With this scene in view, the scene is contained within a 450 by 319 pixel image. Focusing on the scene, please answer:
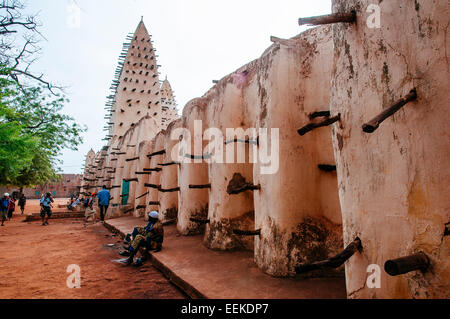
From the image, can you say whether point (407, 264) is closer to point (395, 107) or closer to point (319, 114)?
point (395, 107)

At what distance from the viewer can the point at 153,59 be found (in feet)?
64.1

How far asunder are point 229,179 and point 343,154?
9.78ft

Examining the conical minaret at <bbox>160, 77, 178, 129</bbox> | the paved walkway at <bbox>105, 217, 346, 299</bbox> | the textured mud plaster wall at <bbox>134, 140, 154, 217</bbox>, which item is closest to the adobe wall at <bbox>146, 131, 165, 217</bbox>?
the textured mud plaster wall at <bbox>134, 140, 154, 217</bbox>

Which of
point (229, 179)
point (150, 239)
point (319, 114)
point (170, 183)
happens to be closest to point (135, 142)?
point (170, 183)

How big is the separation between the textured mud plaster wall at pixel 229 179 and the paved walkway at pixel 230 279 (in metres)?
0.28

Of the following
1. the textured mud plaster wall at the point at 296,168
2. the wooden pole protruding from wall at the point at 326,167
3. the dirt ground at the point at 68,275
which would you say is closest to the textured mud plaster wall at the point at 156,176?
the dirt ground at the point at 68,275

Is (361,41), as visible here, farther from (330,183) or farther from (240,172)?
(240,172)

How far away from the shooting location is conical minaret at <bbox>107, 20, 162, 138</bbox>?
58.9ft

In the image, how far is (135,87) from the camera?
60.2ft

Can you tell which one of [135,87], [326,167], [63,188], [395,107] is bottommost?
[63,188]

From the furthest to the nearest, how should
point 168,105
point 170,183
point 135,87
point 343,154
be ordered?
point 168,105, point 135,87, point 170,183, point 343,154
